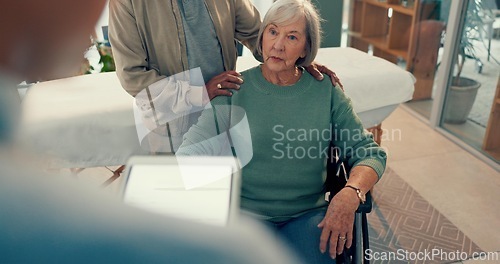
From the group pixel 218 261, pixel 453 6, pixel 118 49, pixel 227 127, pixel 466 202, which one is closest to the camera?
pixel 218 261

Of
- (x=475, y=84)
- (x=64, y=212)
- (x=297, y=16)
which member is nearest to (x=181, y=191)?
(x=64, y=212)

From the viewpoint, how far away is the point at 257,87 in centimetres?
129

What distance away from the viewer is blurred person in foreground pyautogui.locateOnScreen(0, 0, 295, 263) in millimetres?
195

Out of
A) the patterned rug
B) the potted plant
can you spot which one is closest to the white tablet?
the patterned rug

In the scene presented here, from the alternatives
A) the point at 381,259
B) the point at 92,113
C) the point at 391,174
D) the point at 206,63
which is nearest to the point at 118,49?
the point at 206,63

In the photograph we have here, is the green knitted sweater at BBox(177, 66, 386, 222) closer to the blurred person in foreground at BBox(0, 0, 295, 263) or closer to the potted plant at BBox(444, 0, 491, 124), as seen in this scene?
the blurred person in foreground at BBox(0, 0, 295, 263)

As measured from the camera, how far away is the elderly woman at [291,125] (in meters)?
1.24

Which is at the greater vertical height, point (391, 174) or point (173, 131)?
point (173, 131)

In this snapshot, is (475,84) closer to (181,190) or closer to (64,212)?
(181,190)

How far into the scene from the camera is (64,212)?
204 mm

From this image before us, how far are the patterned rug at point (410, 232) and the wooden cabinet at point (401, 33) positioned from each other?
1.25 meters

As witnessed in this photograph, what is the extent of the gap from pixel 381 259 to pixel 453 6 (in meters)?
1.71

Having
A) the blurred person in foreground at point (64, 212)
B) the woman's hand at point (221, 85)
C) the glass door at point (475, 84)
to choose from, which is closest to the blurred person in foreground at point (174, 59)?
the woman's hand at point (221, 85)

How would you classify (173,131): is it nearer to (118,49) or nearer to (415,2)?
(118,49)
